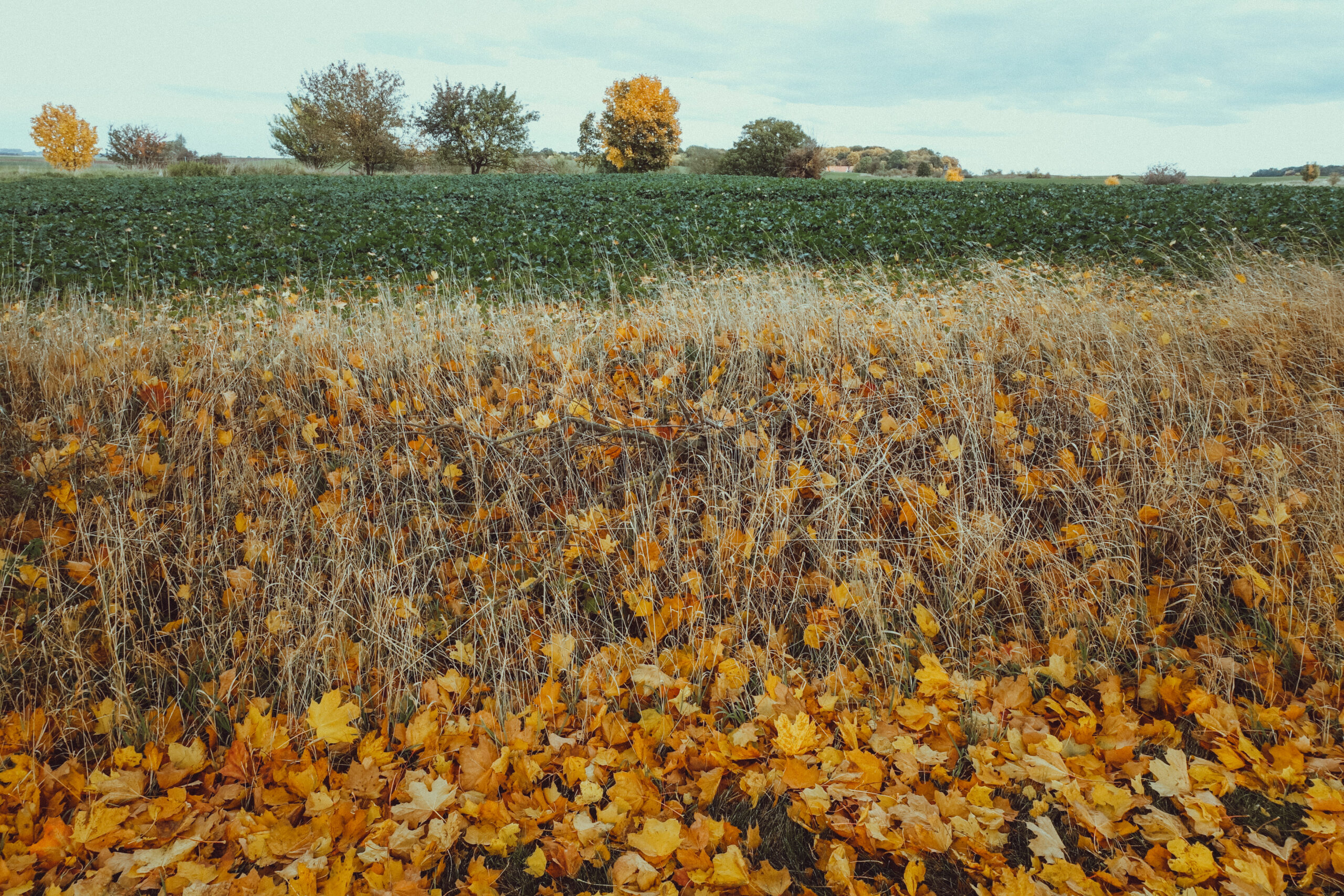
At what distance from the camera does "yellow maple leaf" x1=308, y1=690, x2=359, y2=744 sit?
2.29 metres

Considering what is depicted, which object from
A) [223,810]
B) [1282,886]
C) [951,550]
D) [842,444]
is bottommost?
[223,810]

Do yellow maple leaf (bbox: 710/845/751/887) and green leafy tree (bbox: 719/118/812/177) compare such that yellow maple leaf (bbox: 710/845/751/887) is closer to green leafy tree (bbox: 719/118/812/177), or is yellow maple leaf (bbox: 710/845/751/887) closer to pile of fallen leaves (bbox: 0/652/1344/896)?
pile of fallen leaves (bbox: 0/652/1344/896)

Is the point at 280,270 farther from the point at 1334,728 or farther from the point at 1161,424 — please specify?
the point at 1334,728

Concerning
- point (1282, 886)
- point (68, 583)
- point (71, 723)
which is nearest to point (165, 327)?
point (68, 583)

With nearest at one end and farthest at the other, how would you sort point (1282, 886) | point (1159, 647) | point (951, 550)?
point (1282, 886)
point (1159, 647)
point (951, 550)

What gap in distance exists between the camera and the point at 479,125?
41.3 meters

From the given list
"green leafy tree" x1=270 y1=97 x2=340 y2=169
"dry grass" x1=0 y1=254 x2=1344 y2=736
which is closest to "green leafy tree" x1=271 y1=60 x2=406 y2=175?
"green leafy tree" x1=270 y1=97 x2=340 y2=169

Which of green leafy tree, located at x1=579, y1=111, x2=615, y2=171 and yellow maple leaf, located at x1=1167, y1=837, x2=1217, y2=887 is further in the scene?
green leafy tree, located at x1=579, y1=111, x2=615, y2=171

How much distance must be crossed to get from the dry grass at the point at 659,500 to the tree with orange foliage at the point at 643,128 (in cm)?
4039

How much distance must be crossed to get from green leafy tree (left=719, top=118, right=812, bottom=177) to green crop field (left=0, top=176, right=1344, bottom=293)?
2003 centimetres

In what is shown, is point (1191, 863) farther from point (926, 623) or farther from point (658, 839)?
point (658, 839)

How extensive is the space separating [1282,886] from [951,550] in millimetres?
1569

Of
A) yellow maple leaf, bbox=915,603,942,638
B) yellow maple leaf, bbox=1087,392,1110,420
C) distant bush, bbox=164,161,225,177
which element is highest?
distant bush, bbox=164,161,225,177

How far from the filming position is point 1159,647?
262 centimetres
